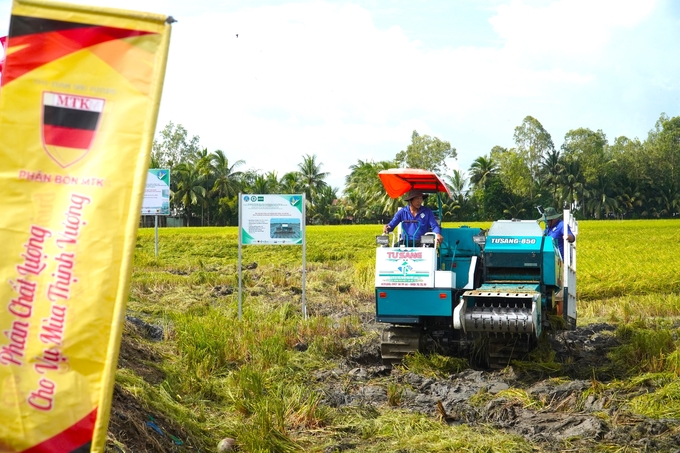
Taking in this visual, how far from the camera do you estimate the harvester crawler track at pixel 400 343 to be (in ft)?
34.4

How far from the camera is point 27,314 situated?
3.09 m

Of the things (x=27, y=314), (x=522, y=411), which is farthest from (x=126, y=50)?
(x=522, y=411)

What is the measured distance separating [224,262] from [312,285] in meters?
7.00

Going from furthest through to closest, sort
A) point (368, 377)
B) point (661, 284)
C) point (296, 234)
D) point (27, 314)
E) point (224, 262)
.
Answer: point (224, 262), point (661, 284), point (296, 234), point (368, 377), point (27, 314)

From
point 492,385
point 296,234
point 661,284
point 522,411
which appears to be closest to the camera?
point 522,411

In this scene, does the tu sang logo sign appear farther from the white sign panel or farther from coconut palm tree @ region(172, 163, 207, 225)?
coconut palm tree @ region(172, 163, 207, 225)

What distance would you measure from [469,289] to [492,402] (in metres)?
2.40

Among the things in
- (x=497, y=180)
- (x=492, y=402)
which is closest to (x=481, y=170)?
(x=497, y=180)

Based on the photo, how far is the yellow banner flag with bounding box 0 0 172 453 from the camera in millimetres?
3070

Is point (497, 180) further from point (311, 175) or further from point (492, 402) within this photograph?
point (492, 402)

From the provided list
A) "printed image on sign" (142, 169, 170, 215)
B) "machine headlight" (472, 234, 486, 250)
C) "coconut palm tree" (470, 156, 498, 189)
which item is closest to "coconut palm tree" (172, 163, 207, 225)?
"coconut palm tree" (470, 156, 498, 189)

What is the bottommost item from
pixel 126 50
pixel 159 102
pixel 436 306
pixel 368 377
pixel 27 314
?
pixel 368 377

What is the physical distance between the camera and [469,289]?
33.8ft

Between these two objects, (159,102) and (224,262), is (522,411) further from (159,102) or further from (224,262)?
(224,262)
